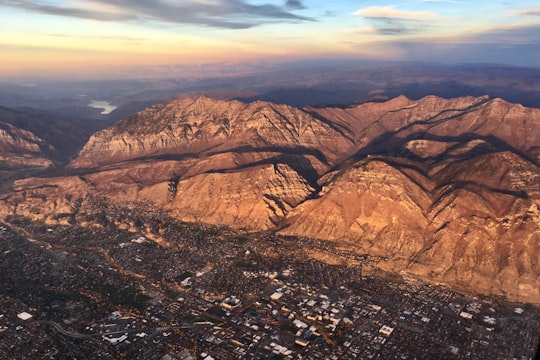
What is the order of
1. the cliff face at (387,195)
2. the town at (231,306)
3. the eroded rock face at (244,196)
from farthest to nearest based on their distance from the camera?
Result: the eroded rock face at (244,196) → the cliff face at (387,195) → the town at (231,306)

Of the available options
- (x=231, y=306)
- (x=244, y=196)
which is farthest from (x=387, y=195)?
Result: (x=231, y=306)

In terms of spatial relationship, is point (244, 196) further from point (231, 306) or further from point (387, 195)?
point (231, 306)

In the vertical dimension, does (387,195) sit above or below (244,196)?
above

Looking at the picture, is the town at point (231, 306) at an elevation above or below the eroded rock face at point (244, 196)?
below

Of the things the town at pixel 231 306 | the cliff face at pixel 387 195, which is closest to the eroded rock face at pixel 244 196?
the cliff face at pixel 387 195

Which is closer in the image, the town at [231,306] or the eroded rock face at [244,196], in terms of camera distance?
the town at [231,306]

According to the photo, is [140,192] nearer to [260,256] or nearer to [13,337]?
[260,256]

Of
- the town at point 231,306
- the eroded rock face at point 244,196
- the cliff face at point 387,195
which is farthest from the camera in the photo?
the eroded rock face at point 244,196

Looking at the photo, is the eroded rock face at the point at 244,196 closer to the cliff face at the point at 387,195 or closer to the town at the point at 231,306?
the cliff face at the point at 387,195
